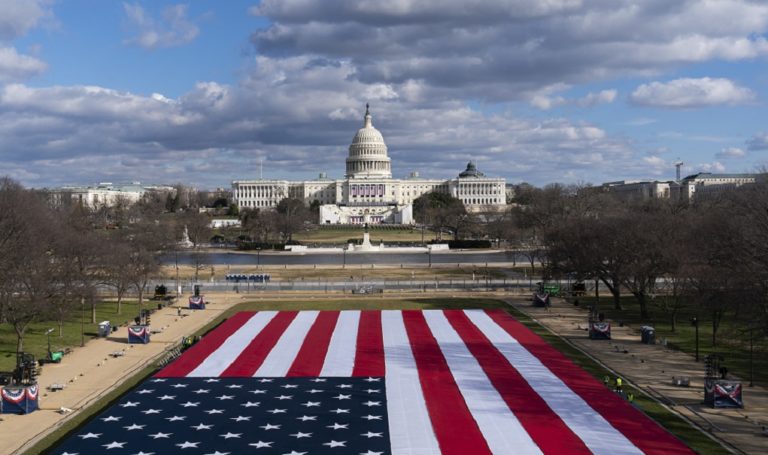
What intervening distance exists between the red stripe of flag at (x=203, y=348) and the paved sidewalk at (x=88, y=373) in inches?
58.1

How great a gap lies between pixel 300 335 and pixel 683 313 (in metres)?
23.1

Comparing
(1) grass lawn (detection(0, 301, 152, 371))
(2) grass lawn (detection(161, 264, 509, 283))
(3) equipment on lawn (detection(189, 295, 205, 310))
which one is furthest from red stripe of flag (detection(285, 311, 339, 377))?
(2) grass lawn (detection(161, 264, 509, 283))

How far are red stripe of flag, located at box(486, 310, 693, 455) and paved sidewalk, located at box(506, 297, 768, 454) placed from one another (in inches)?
59.9

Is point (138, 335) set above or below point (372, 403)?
above

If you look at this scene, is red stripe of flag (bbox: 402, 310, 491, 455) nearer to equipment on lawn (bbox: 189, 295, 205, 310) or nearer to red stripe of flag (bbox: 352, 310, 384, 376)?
red stripe of flag (bbox: 352, 310, 384, 376)

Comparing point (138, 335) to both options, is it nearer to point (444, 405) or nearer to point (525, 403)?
point (444, 405)

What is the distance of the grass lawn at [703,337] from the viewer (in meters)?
30.7

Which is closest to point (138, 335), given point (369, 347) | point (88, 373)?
point (88, 373)

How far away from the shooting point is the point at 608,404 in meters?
24.9

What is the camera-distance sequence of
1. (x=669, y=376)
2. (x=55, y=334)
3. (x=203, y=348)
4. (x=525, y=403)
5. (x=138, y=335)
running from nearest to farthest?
(x=525, y=403) → (x=669, y=376) → (x=203, y=348) → (x=138, y=335) → (x=55, y=334)

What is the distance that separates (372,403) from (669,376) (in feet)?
39.9

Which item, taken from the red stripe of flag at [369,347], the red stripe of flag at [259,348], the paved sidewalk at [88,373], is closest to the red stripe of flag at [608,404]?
the red stripe of flag at [369,347]

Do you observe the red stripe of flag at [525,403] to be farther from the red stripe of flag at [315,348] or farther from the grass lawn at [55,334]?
the grass lawn at [55,334]

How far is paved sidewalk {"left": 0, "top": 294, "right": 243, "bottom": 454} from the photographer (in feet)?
74.6
